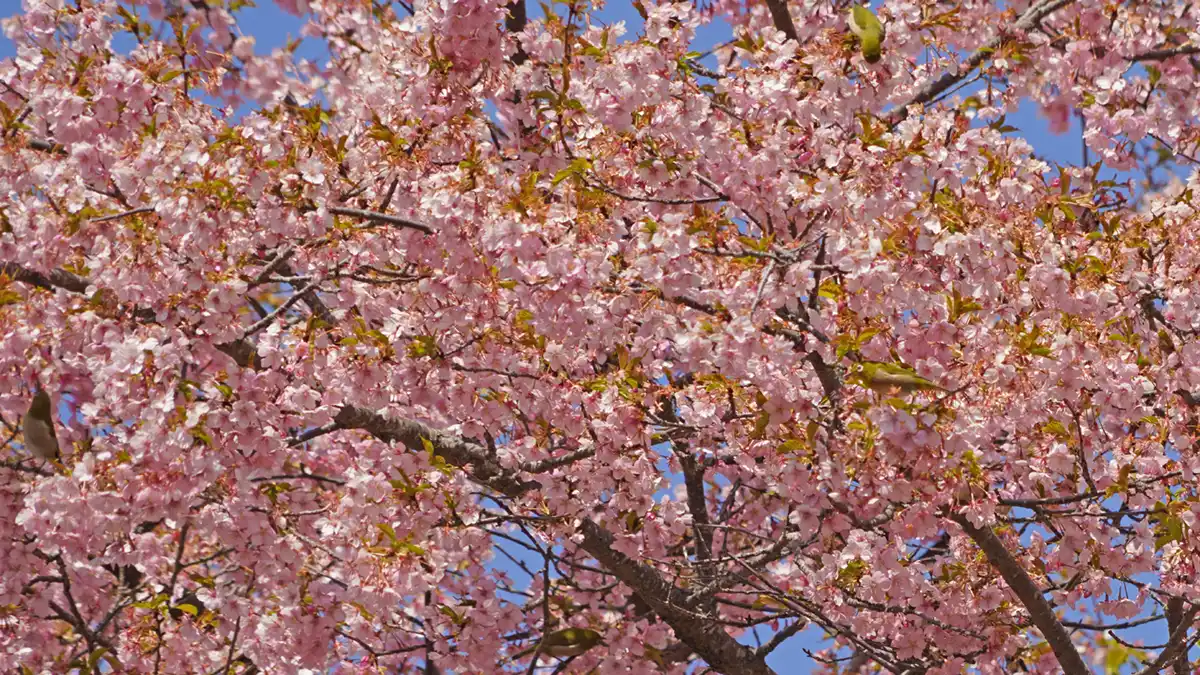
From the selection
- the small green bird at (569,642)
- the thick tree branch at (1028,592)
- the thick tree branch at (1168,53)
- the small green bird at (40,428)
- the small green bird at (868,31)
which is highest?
the thick tree branch at (1168,53)

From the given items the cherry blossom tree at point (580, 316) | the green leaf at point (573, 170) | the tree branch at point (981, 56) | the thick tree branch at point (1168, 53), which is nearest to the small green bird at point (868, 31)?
the cherry blossom tree at point (580, 316)

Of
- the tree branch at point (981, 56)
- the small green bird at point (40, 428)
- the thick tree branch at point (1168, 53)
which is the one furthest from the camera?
the thick tree branch at point (1168, 53)

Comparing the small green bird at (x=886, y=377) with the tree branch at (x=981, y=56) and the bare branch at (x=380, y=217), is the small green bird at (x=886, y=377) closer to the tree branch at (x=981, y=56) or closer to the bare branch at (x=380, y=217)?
the bare branch at (x=380, y=217)

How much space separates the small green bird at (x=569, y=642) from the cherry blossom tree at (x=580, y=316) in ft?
1.28

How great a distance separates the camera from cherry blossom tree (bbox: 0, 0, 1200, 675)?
5109mm

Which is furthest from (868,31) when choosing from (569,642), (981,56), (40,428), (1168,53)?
(569,642)

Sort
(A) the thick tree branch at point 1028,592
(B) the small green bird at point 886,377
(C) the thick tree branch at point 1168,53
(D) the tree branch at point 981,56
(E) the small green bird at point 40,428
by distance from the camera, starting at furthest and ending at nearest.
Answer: (C) the thick tree branch at point 1168,53, (D) the tree branch at point 981,56, (A) the thick tree branch at point 1028,592, (E) the small green bird at point 40,428, (B) the small green bird at point 886,377

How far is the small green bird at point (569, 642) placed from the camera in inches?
289

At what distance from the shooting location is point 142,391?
5215mm

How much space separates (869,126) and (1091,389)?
5.91 feet

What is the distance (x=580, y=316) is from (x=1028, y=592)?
104 inches

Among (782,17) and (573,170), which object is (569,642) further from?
(782,17)

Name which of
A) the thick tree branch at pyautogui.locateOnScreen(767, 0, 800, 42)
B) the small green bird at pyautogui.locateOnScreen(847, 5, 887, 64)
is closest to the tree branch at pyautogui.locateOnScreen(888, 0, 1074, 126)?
the thick tree branch at pyautogui.locateOnScreen(767, 0, 800, 42)

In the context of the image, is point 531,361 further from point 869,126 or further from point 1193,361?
point 1193,361
